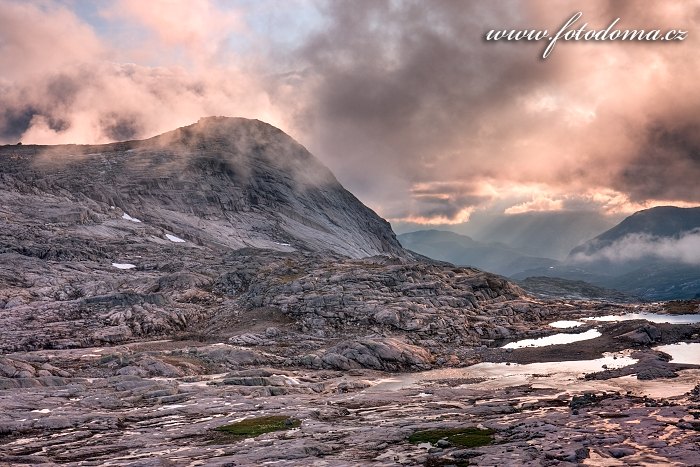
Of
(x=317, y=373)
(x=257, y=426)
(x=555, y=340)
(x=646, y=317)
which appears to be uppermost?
(x=646, y=317)

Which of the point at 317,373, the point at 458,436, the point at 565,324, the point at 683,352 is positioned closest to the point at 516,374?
the point at 683,352

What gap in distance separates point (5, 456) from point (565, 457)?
3651cm

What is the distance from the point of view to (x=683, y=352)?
68.2m

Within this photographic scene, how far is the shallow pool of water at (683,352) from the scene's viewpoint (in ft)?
203

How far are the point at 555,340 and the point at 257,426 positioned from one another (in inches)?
2607

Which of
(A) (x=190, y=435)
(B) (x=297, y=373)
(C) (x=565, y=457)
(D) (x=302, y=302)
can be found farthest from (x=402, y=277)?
(C) (x=565, y=457)

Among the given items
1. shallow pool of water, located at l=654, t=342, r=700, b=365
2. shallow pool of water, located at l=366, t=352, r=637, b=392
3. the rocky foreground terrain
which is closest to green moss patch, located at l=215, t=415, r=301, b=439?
the rocky foreground terrain

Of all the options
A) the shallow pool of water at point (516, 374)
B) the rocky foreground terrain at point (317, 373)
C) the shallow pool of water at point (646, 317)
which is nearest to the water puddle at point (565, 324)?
the rocky foreground terrain at point (317, 373)

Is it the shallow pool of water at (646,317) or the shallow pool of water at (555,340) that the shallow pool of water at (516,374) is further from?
the shallow pool of water at (646,317)

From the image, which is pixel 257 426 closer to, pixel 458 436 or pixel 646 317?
pixel 458 436

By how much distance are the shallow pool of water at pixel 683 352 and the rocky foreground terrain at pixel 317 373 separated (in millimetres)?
3531

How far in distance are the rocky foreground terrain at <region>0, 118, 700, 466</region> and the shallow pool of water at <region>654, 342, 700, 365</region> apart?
11.6ft

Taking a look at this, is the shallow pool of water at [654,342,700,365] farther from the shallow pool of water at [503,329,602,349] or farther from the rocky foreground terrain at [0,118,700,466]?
the shallow pool of water at [503,329,602,349]

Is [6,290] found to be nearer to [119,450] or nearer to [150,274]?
[150,274]
